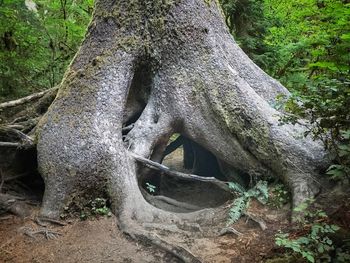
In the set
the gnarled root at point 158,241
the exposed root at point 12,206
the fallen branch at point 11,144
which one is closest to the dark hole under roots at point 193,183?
the gnarled root at point 158,241

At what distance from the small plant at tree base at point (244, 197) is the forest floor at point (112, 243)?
98mm

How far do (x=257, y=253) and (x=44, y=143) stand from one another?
11.2 feet

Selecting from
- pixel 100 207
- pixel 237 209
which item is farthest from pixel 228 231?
pixel 100 207

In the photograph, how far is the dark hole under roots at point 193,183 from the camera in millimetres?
6338

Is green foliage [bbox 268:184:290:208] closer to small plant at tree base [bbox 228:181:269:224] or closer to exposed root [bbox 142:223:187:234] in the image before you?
small plant at tree base [bbox 228:181:269:224]

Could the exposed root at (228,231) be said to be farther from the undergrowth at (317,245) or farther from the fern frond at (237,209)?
the undergrowth at (317,245)

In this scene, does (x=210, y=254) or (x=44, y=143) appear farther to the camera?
(x=44, y=143)

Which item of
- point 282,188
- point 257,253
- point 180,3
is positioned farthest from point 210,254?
point 180,3

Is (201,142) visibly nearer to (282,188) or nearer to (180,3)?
(282,188)

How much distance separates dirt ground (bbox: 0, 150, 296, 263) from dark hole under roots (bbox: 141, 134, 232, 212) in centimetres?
130

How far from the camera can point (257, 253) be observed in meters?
3.90

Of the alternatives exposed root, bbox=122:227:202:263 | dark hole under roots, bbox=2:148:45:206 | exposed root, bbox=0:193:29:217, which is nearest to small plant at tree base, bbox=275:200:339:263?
exposed root, bbox=122:227:202:263

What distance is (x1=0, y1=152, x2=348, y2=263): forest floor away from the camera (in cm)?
401

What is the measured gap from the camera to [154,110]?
19.8 ft
